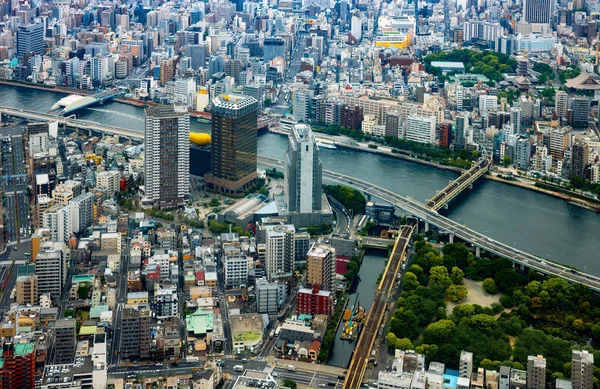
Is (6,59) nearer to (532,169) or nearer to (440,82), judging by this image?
(440,82)

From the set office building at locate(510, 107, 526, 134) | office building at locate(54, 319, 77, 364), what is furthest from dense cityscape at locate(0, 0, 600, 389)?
office building at locate(510, 107, 526, 134)

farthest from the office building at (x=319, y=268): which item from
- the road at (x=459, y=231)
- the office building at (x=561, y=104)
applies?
the office building at (x=561, y=104)

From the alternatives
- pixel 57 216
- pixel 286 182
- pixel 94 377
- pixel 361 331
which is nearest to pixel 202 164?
pixel 286 182

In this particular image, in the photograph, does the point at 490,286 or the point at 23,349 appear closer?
the point at 23,349

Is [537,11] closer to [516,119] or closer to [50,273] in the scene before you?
[516,119]

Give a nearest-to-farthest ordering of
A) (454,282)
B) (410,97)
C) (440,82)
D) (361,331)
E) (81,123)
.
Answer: (361,331)
(454,282)
(81,123)
(410,97)
(440,82)

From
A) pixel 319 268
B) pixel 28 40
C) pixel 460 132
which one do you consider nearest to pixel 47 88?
pixel 28 40
